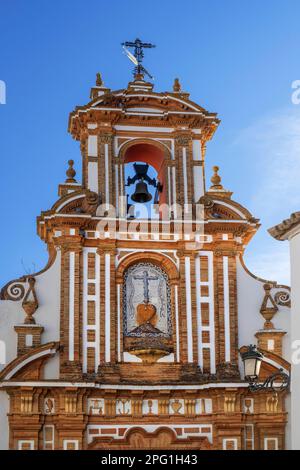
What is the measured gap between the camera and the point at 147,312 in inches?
1065

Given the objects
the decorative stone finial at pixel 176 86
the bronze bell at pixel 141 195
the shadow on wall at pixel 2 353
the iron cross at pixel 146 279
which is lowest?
the shadow on wall at pixel 2 353

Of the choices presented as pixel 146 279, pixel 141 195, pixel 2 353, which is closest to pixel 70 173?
pixel 141 195

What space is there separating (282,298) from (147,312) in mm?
3543

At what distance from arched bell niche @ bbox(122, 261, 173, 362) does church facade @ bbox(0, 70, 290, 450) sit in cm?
3

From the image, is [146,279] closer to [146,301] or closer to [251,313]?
[146,301]

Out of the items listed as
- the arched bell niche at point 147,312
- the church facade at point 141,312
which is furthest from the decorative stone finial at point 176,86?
the arched bell niche at point 147,312

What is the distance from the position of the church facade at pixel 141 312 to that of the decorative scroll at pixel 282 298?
0.10 feet

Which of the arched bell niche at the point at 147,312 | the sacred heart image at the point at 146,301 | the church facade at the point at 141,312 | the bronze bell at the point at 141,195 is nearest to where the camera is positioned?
the church facade at the point at 141,312

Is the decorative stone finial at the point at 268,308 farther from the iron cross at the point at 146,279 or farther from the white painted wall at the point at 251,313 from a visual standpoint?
the iron cross at the point at 146,279

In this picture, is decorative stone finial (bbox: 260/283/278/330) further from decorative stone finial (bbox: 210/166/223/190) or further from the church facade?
decorative stone finial (bbox: 210/166/223/190)

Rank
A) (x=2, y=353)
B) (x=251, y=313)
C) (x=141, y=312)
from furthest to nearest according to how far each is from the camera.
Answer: (x=251, y=313)
(x=141, y=312)
(x=2, y=353)

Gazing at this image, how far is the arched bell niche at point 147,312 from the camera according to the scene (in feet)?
87.7
